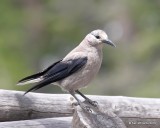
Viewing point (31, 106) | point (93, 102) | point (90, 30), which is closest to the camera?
point (31, 106)

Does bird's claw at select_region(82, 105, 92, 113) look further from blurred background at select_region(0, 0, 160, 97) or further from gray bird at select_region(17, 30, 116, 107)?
blurred background at select_region(0, 0, 160, 97)

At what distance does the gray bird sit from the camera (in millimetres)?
5238

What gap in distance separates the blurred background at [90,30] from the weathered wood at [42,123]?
22.4ft

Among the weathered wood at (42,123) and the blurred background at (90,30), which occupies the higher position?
the weathered wood at (42,123)

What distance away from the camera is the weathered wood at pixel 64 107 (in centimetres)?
514

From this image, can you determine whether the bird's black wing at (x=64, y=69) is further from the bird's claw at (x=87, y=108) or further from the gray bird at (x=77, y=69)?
the bird's claw at (x=87, y=108)

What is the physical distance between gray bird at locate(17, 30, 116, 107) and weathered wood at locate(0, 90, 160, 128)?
137 mm

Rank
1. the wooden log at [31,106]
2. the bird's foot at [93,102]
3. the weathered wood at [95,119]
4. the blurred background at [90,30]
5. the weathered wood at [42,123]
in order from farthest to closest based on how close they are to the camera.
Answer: the blurred background at [90,30], the bird's foot at [93,102], the wooden log at [31,106], the weathered wood at [42,123], the weathered wood at [95,119]

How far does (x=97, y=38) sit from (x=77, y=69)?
29cm

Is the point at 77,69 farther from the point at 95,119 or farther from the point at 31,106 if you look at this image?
the point at 95,119

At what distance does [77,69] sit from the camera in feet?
17.4

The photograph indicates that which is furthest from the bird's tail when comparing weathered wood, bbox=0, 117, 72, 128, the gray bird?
weathered wood, bbox=0, 117, 72, 128

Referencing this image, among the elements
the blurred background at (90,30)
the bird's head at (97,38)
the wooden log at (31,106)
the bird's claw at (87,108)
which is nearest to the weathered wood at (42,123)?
the wooden log at (31,106)

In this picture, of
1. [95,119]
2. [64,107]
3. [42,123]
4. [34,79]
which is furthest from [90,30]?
[95,119]
